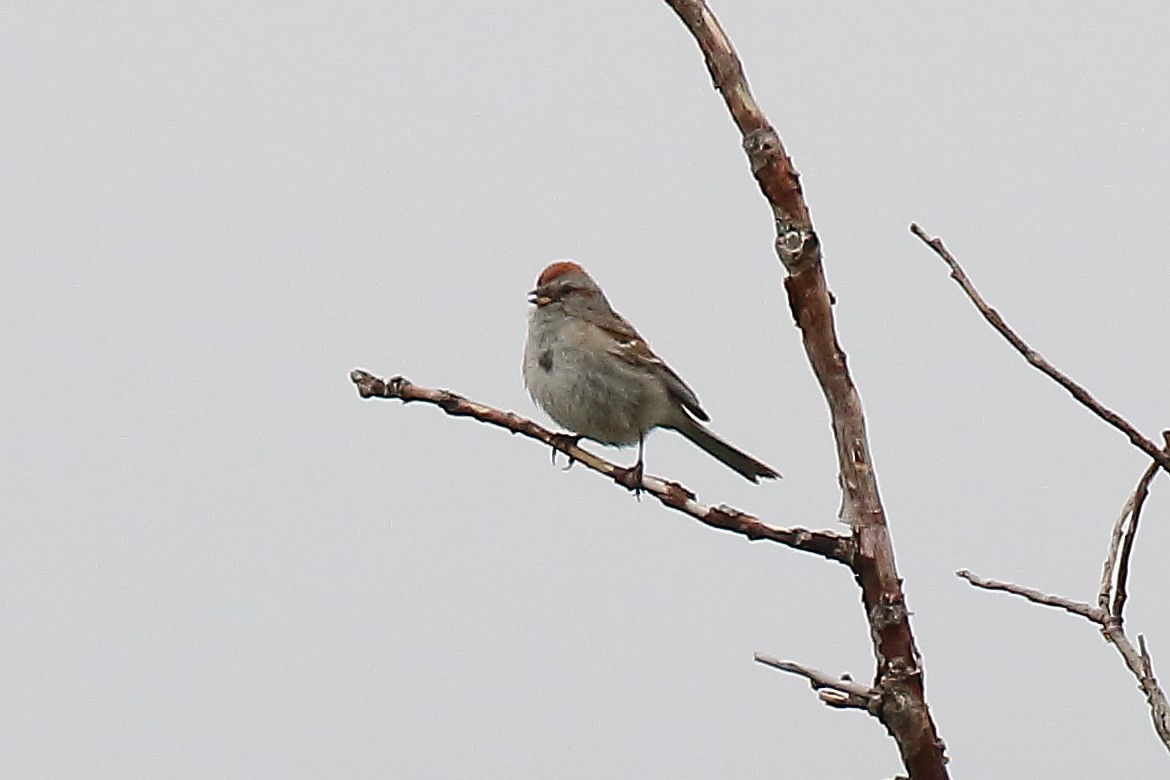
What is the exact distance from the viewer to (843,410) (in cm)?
195

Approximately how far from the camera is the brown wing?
6.05 metres

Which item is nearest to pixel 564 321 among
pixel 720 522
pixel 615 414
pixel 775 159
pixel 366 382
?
pixel 615 414

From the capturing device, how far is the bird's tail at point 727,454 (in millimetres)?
6109

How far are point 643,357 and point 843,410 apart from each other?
4123mm

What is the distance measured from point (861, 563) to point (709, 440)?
422 cm

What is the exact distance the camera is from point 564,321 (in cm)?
621

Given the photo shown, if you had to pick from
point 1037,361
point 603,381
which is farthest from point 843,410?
point 603,381

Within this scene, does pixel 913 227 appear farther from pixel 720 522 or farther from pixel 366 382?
pixel 366 382

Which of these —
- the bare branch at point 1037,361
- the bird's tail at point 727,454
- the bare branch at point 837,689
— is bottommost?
the bare branch at point 837,689

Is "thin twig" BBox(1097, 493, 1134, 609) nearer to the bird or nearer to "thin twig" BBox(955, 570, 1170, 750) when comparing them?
"thin twig" BBox(955, 570, 1170, 750)

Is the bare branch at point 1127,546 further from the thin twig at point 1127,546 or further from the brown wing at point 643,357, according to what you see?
the brown wing at point 643,357

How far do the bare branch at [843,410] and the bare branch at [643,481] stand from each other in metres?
0.05

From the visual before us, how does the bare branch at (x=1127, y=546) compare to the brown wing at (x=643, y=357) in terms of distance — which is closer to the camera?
the bare branch at (x=1127, y=546)

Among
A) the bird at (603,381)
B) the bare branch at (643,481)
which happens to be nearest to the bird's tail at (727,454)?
the bird at (603,381)
